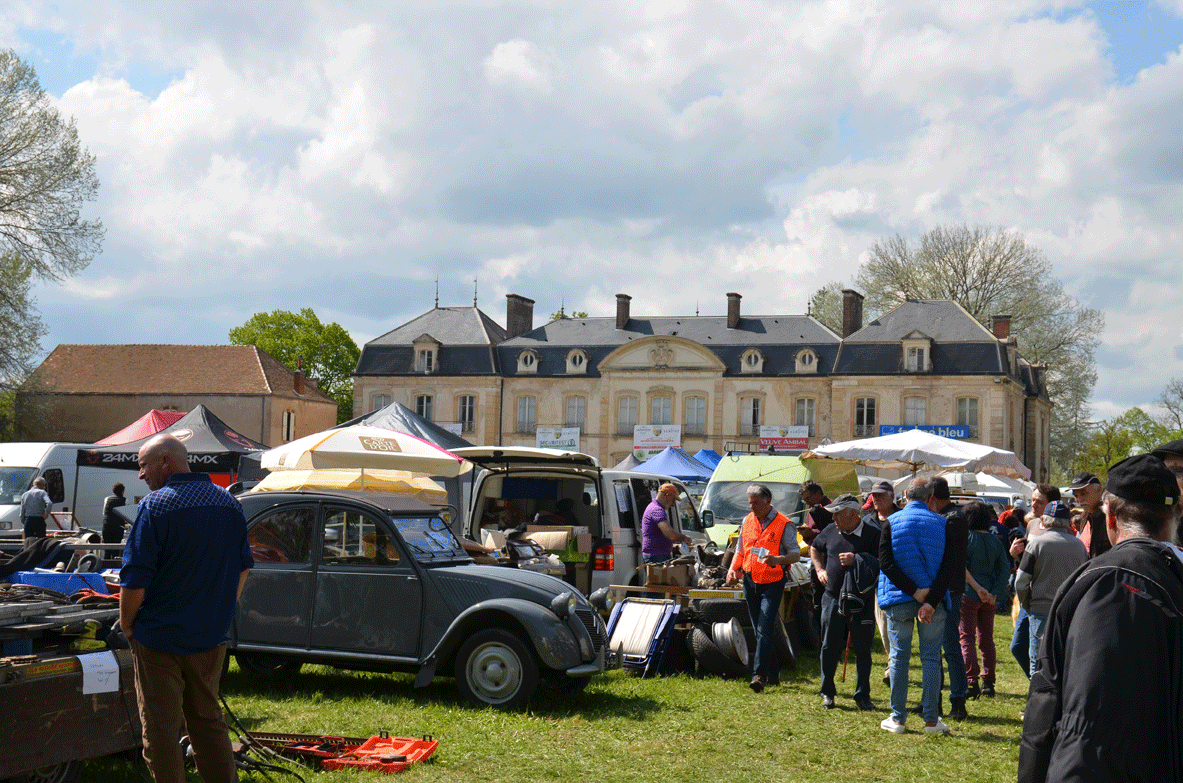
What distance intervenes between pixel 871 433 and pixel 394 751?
44.6 meters

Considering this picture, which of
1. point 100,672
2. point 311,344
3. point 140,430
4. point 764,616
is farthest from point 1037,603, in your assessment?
point 311,344

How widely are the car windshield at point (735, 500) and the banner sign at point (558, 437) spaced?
34.0m

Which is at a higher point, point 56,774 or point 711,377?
point 711,377

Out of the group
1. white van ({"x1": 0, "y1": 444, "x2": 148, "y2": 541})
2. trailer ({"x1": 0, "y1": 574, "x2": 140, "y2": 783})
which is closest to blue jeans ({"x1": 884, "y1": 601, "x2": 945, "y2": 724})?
trailer ({"x1": 0, "y1": 574, "x2": 140, "y2": 783})

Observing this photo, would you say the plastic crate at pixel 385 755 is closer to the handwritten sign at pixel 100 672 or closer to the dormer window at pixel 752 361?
the handwritten sign at pixel 100 672

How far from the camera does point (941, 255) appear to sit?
172 feet

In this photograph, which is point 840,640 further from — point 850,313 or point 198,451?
point 850,313

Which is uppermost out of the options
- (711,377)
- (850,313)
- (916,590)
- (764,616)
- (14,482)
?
(850,313)

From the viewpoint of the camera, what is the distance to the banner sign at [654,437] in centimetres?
5100

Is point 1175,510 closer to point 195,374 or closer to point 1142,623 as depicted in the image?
point 1142,623

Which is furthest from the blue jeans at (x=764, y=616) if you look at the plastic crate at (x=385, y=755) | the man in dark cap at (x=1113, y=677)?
the man in dark cap at (x=1113, y=677)

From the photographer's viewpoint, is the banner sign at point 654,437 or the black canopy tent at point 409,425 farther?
the banner sign at point 654,437

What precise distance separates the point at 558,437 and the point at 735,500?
34.9m

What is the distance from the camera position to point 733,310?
53.3 metres
